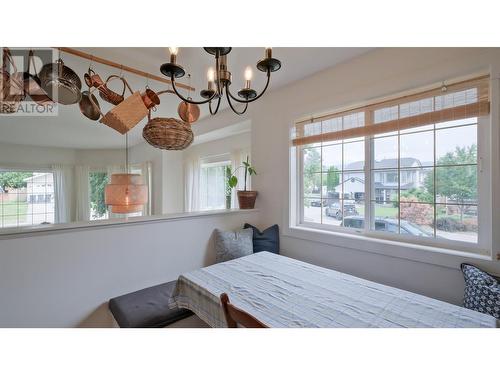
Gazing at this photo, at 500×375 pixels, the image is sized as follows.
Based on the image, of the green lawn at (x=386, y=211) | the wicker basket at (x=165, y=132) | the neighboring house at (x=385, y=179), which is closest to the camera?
the wicker basket at (x=165, y=132)

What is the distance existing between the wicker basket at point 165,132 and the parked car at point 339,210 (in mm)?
1462

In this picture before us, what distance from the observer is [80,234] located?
1384 millimetres

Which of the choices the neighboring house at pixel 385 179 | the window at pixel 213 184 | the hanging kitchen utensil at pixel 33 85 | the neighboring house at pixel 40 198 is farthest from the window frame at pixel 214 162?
the neighboring house at pixel 40 198

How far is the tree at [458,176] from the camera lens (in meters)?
1.31

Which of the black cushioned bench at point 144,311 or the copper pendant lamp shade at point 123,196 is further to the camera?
the copper pendant lamp shade at point 123,196

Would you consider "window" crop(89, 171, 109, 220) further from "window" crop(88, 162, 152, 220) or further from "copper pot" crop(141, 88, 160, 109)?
"copper pot" crop(141, 88, 160, 109)

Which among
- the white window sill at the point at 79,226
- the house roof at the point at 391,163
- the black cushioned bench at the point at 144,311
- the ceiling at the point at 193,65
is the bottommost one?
the black cushioned bench at the point at 144,311

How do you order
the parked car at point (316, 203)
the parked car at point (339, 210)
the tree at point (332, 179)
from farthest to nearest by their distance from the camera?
the parked car at point (316, 203), the tree at point (332, 179), the parked car at point (339, 210)

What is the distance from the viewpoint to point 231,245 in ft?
6.45

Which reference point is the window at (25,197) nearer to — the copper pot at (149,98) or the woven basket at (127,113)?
the woven basket at (127,113)
